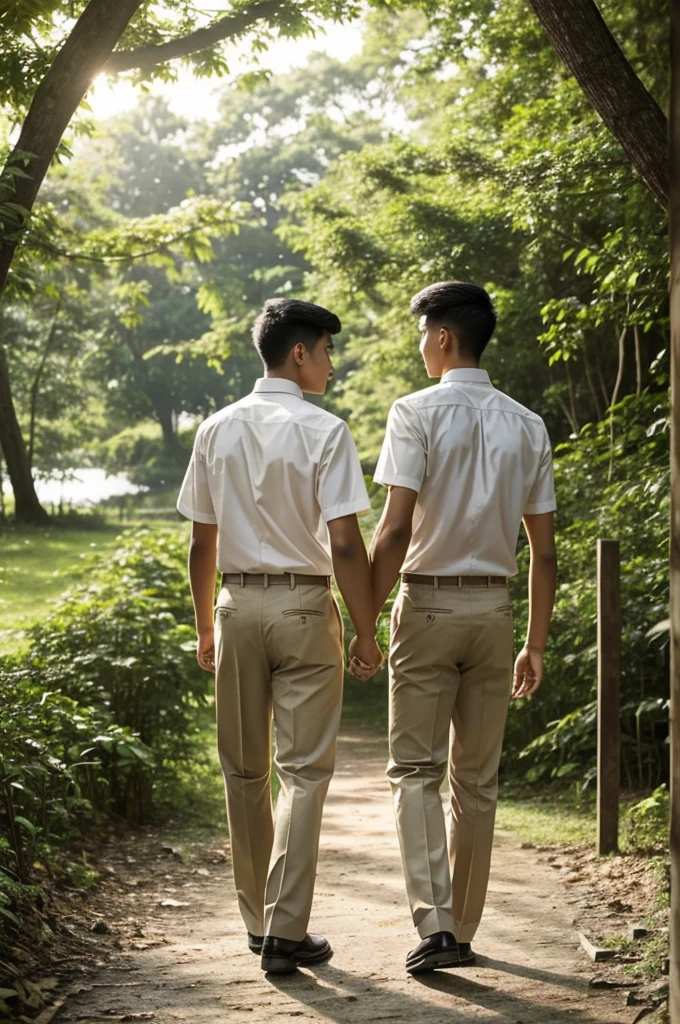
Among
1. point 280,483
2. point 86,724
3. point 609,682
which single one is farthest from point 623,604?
point 280,483

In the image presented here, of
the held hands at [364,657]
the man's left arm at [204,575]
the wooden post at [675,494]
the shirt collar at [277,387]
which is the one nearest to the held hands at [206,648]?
the man's left arm at [204,575]

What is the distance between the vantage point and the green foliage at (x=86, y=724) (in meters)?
4.88

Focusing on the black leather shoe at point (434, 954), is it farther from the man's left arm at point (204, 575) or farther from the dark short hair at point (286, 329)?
the dark short hair at point (286, 329)

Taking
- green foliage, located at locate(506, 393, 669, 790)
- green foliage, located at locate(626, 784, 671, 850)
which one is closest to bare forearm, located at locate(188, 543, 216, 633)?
green foliage, located at locate(626, 784, 671, 850)

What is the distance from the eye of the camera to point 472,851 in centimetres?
416

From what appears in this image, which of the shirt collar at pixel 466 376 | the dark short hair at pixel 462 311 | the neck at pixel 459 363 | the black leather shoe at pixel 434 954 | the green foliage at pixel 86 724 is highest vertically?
the dark short hair at pixel 462 311

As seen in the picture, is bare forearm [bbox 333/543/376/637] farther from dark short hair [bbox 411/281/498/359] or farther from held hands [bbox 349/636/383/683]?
dark short hair [bbox 411/281/498/359]

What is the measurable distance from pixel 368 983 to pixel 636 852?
2.39 meters

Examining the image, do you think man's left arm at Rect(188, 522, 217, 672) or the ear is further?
man's left arm at Rect(188, 522, 217, 672)

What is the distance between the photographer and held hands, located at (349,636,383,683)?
3.97m

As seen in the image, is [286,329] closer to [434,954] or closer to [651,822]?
[434,954]

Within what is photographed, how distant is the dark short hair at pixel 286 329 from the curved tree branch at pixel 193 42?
4.23 m

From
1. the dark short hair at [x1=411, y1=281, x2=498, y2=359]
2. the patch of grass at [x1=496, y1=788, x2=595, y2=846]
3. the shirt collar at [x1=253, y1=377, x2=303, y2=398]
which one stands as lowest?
the patch of grass at [x1=496, y1=788, x2=595, y2=846]

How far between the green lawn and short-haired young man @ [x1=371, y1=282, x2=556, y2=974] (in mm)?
4699
